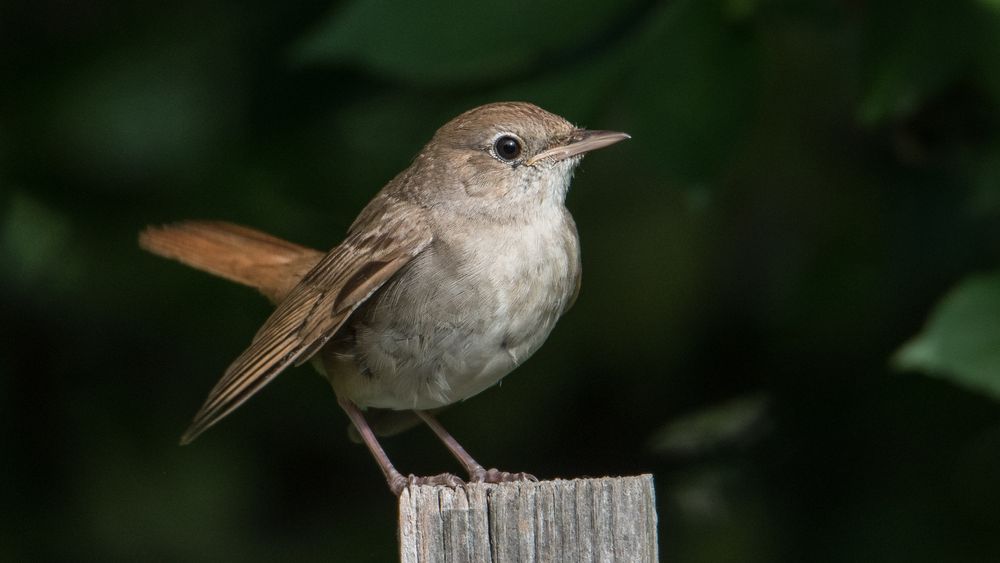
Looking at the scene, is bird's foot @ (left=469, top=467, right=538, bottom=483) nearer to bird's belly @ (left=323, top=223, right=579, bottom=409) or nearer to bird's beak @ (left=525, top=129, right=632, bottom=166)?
bird's belly @ (left=323, top=223, right=579, bottom=409)

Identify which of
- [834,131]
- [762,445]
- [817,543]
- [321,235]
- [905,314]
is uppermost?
[834,131]

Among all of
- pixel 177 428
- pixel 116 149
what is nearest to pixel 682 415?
pixel 177 428

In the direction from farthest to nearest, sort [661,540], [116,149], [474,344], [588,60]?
[661,540]
[116,149]
[588,60]
[474,344]

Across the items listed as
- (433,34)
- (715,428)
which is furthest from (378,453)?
(715,428)

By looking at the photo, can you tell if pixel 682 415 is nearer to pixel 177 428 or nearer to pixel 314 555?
pixel 314 555

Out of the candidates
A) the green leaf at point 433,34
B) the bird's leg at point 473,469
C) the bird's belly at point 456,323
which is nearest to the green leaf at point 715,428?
the bird's leg at point 473,469

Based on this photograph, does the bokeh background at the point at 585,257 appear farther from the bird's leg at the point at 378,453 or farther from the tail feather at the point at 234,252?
the bird's leg at the point at 378,453

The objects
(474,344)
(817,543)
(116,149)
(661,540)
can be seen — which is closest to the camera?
(474,344)
